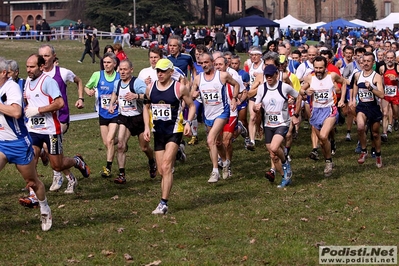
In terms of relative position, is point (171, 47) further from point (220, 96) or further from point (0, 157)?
point (0, 157)

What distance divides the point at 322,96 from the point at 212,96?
1949 mm

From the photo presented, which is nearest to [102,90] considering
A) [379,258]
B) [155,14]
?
[379,258]

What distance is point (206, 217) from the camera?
9.86 metres

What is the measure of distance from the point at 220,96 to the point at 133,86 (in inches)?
58.8

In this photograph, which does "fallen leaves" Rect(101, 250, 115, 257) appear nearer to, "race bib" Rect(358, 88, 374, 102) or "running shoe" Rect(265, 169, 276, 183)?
"running shoe" Rect(265, 169, 276, 183)

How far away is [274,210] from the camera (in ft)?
33.8

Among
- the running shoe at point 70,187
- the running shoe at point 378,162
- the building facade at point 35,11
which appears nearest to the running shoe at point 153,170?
the running shoe at point 70,187

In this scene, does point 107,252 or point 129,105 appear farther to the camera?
point 129,105

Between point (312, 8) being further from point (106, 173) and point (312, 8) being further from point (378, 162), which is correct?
point (106, 173)

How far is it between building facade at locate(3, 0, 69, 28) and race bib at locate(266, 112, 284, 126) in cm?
10248

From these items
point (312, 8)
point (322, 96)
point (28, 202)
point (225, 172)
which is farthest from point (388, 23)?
point (28, 202)

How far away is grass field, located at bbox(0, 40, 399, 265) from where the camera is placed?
8.21 metres

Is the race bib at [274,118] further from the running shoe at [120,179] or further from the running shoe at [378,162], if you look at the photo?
the running shoe at [378,162]

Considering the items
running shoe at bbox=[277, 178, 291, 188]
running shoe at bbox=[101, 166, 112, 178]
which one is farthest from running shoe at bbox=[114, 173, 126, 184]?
running shoe at bbox=[277, 178, 291, 188]
